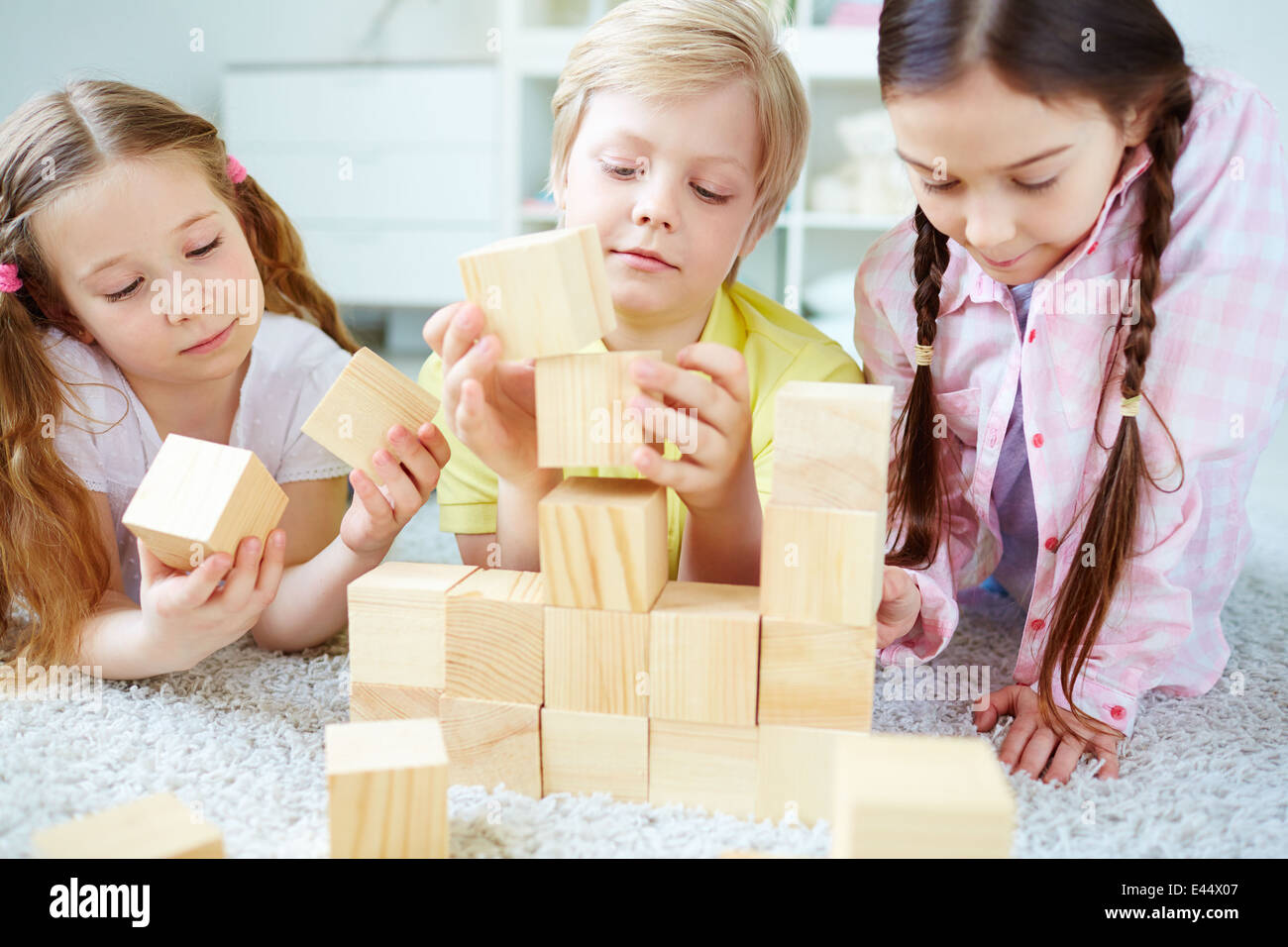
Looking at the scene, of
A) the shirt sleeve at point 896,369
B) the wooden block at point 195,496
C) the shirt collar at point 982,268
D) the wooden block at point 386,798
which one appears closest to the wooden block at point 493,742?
the wooden block at point 386,798

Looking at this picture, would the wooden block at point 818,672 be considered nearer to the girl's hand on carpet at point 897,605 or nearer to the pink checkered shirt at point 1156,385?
the girl's hand on carpet at point 897,605

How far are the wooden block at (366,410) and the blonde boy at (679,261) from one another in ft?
0.15

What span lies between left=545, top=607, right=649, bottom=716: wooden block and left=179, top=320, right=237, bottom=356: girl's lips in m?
0.56

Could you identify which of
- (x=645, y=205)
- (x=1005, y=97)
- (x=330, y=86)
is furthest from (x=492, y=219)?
(x=1005, y=97)

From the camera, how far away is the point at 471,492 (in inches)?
44.6

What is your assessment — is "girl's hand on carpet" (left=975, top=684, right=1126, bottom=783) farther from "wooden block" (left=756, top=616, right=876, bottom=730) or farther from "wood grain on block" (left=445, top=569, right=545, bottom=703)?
"wood grain on block" (left=445, top=569, right=545, bottom=703)

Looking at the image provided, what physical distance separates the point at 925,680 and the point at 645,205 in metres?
0.54

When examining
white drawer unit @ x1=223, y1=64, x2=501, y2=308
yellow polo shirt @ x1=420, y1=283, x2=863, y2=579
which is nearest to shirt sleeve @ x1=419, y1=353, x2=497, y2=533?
yellow polo shirt @ x1=420, y1=283, x2=863, y2=579

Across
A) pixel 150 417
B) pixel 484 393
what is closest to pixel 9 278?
pixel 150 417

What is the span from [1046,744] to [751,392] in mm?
448

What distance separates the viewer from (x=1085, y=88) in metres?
0.83

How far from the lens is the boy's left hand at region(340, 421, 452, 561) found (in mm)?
929

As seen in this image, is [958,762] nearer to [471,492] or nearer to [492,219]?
[471,492]

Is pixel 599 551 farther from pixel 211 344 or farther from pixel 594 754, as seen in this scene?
pixel 211 344
